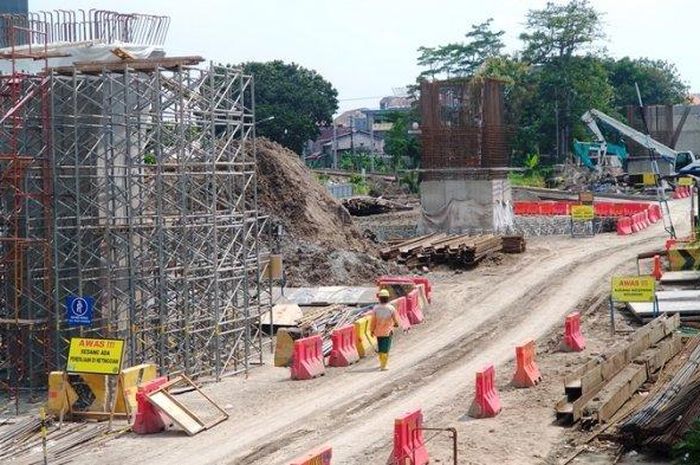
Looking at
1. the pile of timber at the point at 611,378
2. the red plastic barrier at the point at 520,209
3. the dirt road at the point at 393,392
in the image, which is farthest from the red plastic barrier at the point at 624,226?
the pile of timber at the point at 611,378

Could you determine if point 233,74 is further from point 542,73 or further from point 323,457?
point 542,73

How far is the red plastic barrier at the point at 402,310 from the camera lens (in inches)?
1190

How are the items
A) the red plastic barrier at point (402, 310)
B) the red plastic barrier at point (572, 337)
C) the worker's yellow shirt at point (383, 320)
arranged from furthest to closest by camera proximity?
the red plastic barrier at point (402, 310) → the red plastic barrier at point (572, 337) → the worker's yellow shirt at point (383, 320)

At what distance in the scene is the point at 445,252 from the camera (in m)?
42.3

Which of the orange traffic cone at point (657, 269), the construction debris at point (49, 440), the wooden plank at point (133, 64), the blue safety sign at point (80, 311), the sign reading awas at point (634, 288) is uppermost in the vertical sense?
the wooden plank at point (133, 64)

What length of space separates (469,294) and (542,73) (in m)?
57.4

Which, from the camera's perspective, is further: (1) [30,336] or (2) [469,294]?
(2) [469,294]

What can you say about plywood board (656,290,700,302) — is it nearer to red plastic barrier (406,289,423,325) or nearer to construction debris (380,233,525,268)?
red plastic barrier (406,289,423,325)

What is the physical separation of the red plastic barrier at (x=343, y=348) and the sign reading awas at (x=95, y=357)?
6.04 meters

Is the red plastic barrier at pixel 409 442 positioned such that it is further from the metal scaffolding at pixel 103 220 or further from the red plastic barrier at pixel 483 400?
the metal scaffolding at pixel 103 220

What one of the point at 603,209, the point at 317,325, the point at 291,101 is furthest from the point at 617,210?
the point at 291,101

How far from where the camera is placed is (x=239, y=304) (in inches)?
1133

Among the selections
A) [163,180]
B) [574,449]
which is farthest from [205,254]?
[574,449]

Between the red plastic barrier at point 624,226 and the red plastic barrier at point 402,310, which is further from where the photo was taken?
the red plastic barrier at point 624,226
